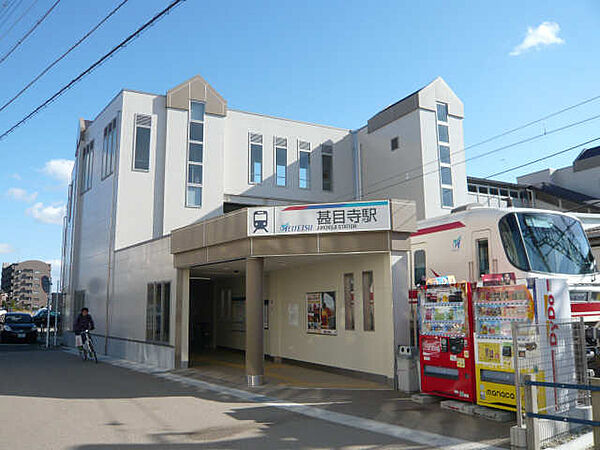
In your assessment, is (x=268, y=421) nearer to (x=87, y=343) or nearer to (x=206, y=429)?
(x=206, y=429)

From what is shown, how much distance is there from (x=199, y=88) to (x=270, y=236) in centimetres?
1544

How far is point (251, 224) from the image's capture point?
11.8m

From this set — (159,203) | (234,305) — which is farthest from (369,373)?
(159,203)

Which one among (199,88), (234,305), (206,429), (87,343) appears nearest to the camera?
(206,429)

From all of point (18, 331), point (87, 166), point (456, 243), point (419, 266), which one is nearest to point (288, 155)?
point (87, 166)

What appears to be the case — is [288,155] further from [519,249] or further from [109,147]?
[519,249]

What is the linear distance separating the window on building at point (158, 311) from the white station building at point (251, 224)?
0.07 m

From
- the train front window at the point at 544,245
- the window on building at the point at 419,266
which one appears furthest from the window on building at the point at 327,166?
the train front window at the point at 544,245

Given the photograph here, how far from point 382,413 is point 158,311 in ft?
32.5

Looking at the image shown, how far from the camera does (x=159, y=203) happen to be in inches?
907

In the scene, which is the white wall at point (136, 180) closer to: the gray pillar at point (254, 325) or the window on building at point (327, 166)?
the window on building at point (327, 166)

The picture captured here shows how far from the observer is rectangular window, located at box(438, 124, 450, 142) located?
86.0ft

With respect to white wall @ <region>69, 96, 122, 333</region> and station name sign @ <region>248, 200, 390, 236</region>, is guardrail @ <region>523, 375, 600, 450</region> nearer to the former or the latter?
station name sign @ <region>248, 200, 390, 236</region>

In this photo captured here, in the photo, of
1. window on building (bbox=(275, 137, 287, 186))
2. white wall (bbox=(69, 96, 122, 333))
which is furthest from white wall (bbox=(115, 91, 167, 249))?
window on building (bbox=(275, 137, 287, 186))
